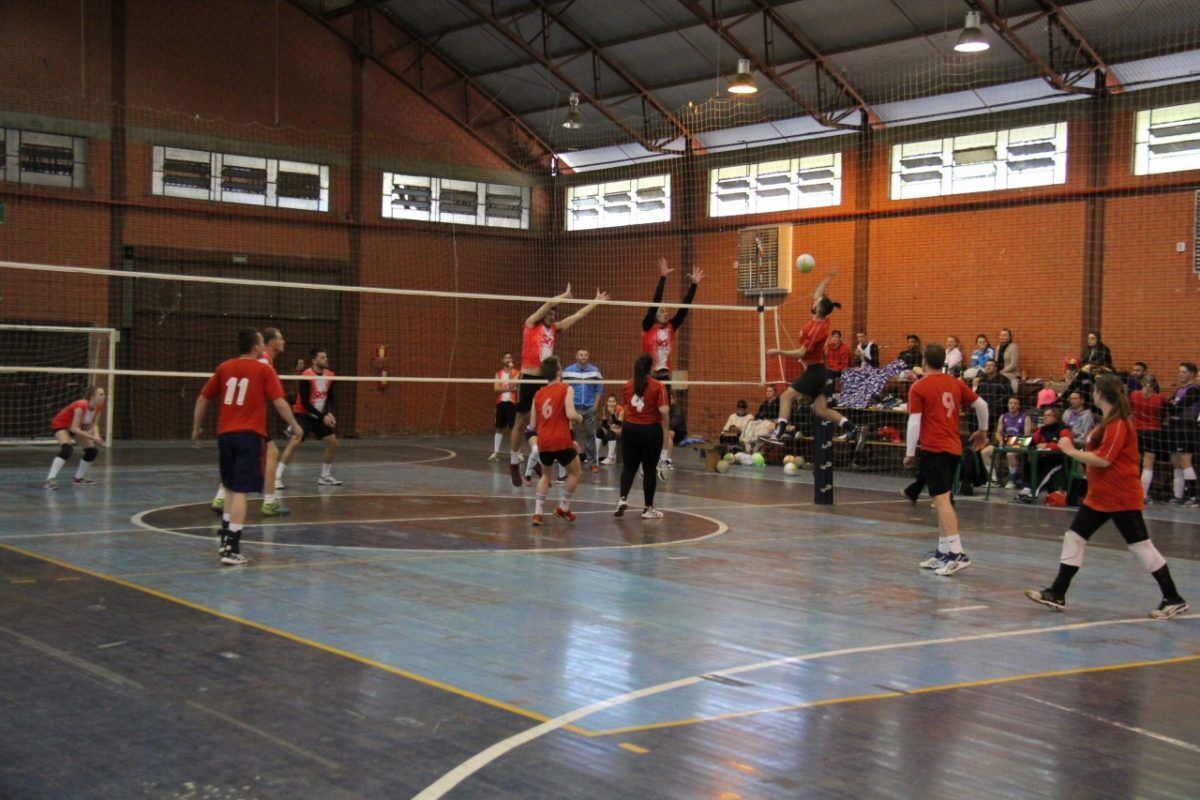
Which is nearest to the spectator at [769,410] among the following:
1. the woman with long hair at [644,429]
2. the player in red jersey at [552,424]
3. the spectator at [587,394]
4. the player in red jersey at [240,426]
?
the spectator at [587,394]

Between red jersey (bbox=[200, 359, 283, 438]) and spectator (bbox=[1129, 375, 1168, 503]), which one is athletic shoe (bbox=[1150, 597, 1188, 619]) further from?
spectator (bbox=[1129, 375, 1168, 503])

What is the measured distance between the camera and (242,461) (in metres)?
9.75

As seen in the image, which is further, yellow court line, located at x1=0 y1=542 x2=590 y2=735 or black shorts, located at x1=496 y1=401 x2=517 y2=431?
black shorts, located at x1=496 y1=401 x2=517 y2=431

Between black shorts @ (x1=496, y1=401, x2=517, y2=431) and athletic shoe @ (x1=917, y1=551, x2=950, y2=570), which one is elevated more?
black shorts @ (x1=496, y1=401, x2=517, y2=431)

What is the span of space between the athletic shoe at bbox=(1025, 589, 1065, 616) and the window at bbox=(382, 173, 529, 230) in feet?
75.4

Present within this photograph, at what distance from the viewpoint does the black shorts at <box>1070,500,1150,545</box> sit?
8477 mm

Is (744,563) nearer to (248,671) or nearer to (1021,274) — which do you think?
(248,671)

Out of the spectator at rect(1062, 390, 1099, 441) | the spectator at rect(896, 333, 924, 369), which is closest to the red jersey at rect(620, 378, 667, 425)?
the spectator at rect(1062, 390, 1099, 441)

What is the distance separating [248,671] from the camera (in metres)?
6.36

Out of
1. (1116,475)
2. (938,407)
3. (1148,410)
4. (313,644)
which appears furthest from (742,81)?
(313,644)

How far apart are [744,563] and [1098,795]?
5929 millimetres

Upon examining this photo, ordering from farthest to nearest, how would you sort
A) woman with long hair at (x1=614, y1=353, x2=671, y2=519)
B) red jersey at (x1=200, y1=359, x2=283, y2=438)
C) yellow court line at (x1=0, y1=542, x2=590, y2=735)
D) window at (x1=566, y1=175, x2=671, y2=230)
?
window at (x1=566, y1=175, x2=671, y2=230) < woman with long hair at (x1=614, y1=353, x2=671, y2=519) < red jersey at (x1=200, y1=359, x2=283, y2=438) < yellow court line at (x1=0, y1=542, x2=590, y2=735)

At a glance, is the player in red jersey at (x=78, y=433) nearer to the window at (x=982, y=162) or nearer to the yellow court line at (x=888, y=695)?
the yellow court line at (x=888, y=695)

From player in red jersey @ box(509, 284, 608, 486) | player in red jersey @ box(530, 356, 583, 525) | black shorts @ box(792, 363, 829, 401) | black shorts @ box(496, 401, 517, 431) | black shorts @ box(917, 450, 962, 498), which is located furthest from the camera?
black shorts @ box(496, 401, 517, 431)
